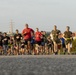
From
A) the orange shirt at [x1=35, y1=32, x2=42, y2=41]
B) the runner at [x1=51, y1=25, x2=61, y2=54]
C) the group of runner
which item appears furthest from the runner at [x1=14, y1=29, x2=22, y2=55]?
the runner at [x1=51, y1=25, x2=61, y2=54]

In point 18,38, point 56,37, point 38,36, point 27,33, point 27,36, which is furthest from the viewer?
point 18,38

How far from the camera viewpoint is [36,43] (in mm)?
22797

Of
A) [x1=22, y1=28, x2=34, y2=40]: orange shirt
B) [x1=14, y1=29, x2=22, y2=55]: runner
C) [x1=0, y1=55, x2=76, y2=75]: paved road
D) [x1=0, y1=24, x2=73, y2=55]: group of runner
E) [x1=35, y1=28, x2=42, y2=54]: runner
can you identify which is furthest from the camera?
[x1=14, y1=29, x2=22, y2=55]: runner

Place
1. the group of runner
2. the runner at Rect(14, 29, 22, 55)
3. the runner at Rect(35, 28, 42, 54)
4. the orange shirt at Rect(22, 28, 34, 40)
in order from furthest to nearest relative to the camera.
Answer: the runner at Rect(14, 29, 22, 55) → the runner at Rect(35, 28, 42, 54) → the group of runner → the orange shirt at Rect(22, 28, 34, 40)

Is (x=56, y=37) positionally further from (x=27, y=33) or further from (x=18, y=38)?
(x=18, y=38)

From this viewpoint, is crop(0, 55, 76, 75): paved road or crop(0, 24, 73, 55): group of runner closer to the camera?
crop(0, 55, 76, 75): paved road

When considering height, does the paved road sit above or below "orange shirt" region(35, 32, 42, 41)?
below

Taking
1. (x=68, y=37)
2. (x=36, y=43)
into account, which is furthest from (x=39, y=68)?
(x=36, y=43)

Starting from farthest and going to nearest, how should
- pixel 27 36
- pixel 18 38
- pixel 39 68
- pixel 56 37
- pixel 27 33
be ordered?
pixel 18 38, pixel 56 37, pixel 27 36, pixel 27 33, pixel 39 68

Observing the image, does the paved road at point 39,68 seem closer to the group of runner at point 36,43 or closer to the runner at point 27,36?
the runner at point 27,36

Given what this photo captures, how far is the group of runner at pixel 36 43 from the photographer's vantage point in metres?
22.2

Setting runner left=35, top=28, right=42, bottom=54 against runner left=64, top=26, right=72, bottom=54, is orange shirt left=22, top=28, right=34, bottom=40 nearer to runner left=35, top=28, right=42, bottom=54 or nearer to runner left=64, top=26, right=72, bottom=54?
runner left=35, top=28, right=42, bottom=54

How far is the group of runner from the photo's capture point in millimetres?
22234

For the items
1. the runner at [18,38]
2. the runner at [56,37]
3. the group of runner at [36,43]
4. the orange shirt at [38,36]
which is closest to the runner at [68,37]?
the group of runner at [36,43]
